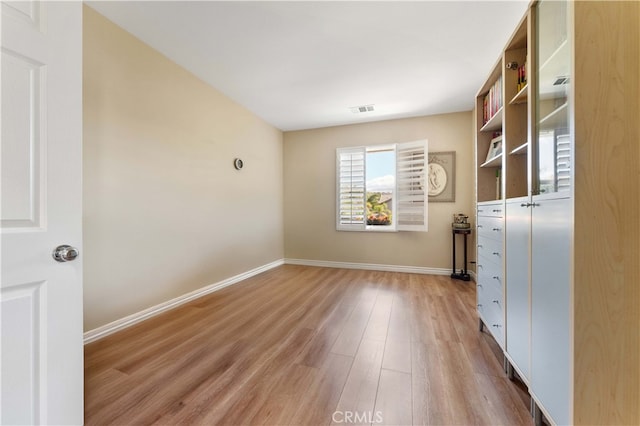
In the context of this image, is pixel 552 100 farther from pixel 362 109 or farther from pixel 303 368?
pixel 362 109

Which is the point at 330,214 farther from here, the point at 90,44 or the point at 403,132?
the point at 90,44

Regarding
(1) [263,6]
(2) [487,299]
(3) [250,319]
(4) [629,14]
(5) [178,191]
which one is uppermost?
(1) [263,6]

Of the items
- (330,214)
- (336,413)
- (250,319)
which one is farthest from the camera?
(330,214)

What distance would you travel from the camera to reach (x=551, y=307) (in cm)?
106

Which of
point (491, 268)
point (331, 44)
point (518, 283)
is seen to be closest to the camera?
point (518, 283)

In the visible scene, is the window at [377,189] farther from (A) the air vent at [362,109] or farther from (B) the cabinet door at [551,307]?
(B) the cabinet door at [551,307]

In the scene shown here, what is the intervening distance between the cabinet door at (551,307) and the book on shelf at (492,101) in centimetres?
109

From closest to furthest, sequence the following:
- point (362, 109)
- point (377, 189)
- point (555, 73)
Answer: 1. point (555, 73)
2. point (362, 109)
3. point (377, 189)

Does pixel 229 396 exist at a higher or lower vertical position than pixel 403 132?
lower

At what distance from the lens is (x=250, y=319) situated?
2293 millimetres

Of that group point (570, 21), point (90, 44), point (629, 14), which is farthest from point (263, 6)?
point (629, 14)

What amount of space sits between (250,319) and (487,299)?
203 centimetres

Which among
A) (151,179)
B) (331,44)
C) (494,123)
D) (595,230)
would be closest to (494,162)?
(494,123)

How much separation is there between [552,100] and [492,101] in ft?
3.04
